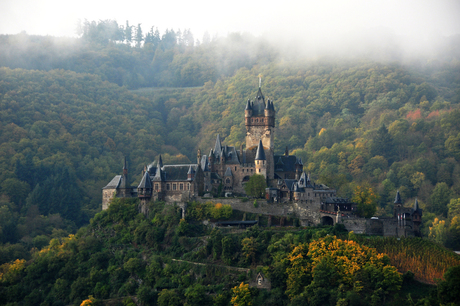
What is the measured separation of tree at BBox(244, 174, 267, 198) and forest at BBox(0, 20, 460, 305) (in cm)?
845

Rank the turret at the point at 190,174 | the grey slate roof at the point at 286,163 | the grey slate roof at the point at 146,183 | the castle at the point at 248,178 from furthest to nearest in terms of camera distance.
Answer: the grey slate roof at the point at 286,163 → the grey slate roof at the point at 146,183 → the turret at the point at 190,174 → the castle at the point at 248,178

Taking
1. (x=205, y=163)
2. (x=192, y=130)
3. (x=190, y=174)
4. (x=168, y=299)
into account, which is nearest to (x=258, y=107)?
(x=205, y=163)

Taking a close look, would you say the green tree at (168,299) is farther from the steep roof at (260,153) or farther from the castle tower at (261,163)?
the steep roof at (260,153)

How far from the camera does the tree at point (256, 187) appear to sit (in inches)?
3000

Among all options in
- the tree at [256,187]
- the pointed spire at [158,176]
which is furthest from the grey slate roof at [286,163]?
the pointed spire at [158,176]

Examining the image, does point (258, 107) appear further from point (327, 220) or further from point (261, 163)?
point (327, 220)

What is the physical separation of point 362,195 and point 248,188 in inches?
567

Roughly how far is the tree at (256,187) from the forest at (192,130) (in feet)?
27.7

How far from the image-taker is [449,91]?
480 feet

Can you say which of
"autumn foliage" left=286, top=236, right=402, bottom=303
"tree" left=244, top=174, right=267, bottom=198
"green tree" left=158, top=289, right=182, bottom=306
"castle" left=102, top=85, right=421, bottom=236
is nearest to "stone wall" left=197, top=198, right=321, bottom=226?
"castle" left=102, top=85, right=421, bottom=236

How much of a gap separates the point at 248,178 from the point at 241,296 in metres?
21.2

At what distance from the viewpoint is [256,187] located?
7625 cm

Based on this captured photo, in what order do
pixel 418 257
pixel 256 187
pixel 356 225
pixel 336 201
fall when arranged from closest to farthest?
pixel 418 257, pixel 356 225, pixel 336 201, pixel 256 187

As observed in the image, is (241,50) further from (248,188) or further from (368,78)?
(248,188)
